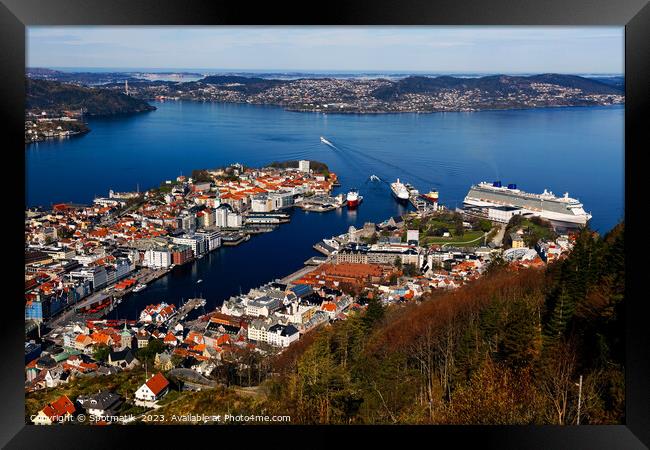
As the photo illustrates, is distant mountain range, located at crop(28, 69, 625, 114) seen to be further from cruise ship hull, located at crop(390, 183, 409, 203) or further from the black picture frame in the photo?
the black picture frame

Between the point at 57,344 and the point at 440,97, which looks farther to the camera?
the point at 440,97

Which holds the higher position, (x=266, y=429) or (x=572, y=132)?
(x=572, y=132)

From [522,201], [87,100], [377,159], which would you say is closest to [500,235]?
[522,201]

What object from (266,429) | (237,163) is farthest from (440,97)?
(266,429)

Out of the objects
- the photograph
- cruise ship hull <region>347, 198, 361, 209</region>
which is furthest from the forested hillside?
cruise ship hull <region>347, 198, 361, 209</region>

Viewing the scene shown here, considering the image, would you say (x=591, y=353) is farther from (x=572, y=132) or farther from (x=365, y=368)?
(x=572, y=132)
